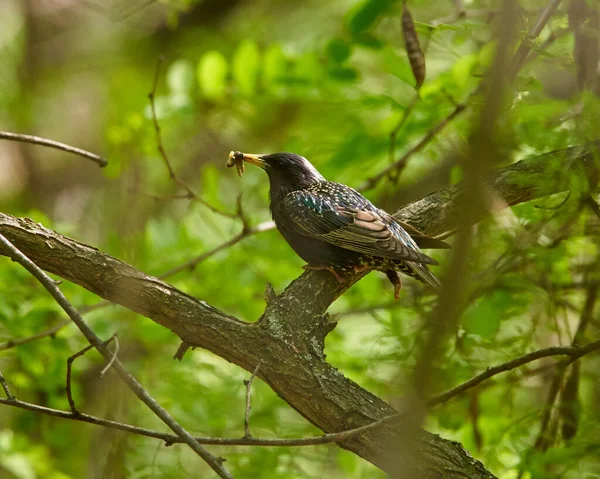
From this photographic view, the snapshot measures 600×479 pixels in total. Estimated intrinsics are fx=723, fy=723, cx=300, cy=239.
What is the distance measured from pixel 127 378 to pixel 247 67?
10.7 ft

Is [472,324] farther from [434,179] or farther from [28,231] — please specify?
[434,179]

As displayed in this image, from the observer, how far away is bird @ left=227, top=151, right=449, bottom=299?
4258 mm

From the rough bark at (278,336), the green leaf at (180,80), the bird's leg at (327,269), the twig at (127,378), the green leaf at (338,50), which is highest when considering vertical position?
the green leaf at (338,50)

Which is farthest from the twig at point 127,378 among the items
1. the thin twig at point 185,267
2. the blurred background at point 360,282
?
the thin twig at point 185,267

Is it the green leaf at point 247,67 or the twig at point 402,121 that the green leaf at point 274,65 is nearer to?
the green leaf at point 247,67

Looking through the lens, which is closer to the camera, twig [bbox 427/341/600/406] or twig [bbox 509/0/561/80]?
twig [bbox 427/341/600/406]

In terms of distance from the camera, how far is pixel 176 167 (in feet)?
29.6

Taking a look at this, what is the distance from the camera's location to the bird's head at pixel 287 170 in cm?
509

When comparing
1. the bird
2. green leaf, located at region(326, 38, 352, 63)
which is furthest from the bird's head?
green leaf, located at region(326, 38, 352, 63)

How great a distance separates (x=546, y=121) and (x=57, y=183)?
23.1 ft

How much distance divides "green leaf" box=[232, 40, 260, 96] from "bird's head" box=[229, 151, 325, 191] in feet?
2.00

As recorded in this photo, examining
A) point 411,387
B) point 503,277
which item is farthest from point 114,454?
point 503,277

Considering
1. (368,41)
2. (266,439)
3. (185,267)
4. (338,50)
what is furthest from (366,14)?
(266,439)

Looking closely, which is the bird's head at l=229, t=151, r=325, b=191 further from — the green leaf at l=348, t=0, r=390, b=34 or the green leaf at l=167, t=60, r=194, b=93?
the green leaf at l=348, t=0, r=390, b=34
